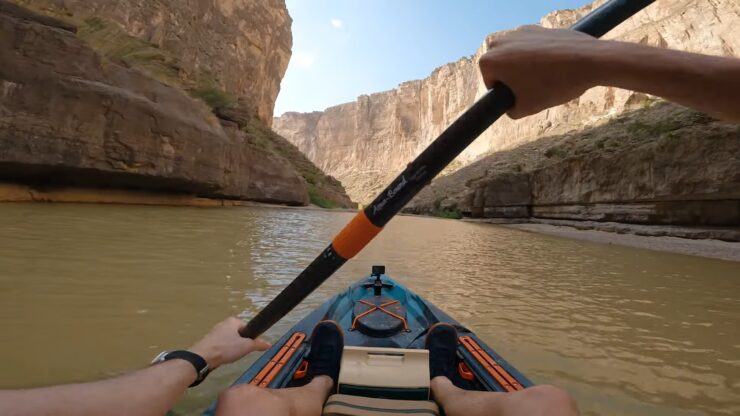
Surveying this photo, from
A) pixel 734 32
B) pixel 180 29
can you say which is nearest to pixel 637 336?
pixel 180 29

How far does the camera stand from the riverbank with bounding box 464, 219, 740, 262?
27.9 feet

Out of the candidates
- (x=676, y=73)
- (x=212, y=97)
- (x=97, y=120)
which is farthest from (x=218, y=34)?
(x=676, y=73)

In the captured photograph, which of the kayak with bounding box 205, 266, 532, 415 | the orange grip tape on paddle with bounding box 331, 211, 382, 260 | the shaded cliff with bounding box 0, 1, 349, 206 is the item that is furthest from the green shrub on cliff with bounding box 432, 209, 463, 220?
the orange grip tape on paddle with bounding box 331, 211, 382, 260

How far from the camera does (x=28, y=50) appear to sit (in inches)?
411

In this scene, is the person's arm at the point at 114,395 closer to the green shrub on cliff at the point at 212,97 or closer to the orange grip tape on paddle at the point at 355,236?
the orange grip tape on paddle at the point at 355,236

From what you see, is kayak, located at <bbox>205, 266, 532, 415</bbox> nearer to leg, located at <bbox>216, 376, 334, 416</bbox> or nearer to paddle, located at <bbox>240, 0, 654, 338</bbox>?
leg, located at <bbox>216, 376, 334, 416</bbox>

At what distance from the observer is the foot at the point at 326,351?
6.28 ft

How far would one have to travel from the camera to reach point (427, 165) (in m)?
1.31

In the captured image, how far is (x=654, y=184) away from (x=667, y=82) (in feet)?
41.8

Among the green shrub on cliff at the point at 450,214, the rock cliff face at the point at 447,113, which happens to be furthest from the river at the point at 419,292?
the rock cliff face at the point at 447,113

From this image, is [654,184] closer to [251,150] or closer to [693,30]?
[251,150]

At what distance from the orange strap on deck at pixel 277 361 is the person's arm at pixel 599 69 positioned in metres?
1.59

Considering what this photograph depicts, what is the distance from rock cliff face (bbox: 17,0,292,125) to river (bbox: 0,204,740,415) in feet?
48.0

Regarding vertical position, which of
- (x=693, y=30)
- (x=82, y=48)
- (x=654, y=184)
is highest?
(x=693, y=30)
